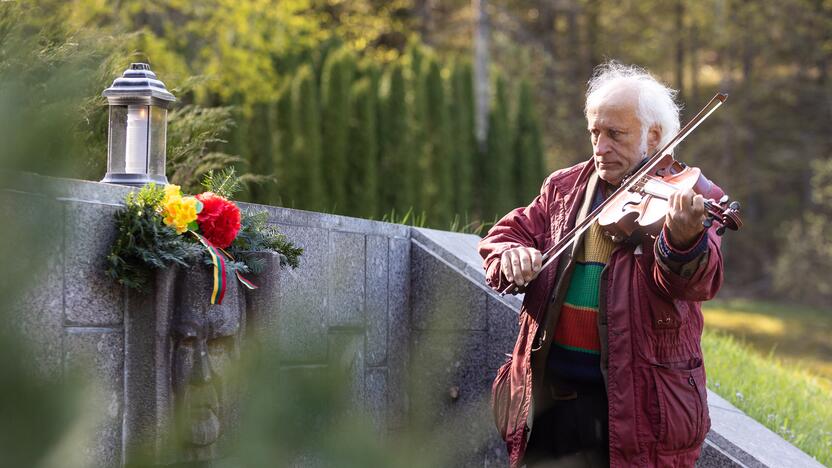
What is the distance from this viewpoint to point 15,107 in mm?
532

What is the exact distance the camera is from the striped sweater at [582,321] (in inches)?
108

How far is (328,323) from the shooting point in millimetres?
624

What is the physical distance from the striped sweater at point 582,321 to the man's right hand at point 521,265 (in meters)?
0.16

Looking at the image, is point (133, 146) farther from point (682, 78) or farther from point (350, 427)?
point (682, 78)

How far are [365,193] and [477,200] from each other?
3.60 m

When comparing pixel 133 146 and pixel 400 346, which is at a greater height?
pixel 133 146

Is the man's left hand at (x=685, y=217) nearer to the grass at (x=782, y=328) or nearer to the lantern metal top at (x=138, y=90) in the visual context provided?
the lantern metal top at (x=138, y=90)

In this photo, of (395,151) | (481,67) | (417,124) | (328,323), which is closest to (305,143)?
(395,151)

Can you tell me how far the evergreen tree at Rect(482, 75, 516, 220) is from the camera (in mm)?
18719

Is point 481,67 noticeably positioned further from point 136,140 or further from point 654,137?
point 654,137

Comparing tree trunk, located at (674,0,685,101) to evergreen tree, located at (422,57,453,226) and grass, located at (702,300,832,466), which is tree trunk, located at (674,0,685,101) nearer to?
evergreen tree, located at (422,57,453,226)

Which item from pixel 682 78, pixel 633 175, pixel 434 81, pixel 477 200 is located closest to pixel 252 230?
pixel 633 175

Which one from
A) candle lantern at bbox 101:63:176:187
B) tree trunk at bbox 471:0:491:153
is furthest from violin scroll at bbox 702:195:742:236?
tree trunk at bbox 471:0:491:153

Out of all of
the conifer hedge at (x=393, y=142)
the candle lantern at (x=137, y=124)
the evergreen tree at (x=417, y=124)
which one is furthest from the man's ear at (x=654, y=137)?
the evergreen tree at (x=417, y=124)
